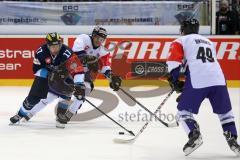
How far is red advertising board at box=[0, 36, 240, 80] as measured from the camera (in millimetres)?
8609

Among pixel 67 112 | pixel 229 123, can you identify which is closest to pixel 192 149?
pixel 229 123

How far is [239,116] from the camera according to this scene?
20.6ft

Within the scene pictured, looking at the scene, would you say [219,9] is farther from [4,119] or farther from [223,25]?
[4,119]

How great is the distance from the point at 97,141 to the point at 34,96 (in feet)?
3.18

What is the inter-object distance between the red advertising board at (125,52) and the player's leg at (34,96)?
3.00 m

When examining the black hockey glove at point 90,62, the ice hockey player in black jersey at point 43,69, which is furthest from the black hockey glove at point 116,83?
the ice hockey player in black jersey at point 43,69

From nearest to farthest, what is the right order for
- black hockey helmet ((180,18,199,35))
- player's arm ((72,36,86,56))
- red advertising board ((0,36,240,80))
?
black hockey helmet ((180,18,199,35))
player's arm ((72,36,86,56))
red advertising board ((0,36,240,80))

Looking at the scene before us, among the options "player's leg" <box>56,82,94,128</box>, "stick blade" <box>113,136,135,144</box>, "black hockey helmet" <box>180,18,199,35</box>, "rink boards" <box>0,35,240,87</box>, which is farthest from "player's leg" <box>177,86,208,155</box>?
"rink boards" <box>0,35,240,87</box>

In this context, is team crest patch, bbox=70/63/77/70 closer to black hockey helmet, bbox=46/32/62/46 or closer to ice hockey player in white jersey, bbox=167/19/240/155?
black hockey helmet, bbox=46/32/62/46

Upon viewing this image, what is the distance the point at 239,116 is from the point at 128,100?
1.52m

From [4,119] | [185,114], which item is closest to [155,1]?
[4,119]

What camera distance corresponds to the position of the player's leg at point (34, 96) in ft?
18.5

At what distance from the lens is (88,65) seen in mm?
5957

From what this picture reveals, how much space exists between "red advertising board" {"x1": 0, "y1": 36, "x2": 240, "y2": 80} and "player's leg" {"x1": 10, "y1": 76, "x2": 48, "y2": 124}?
9.83 feet
